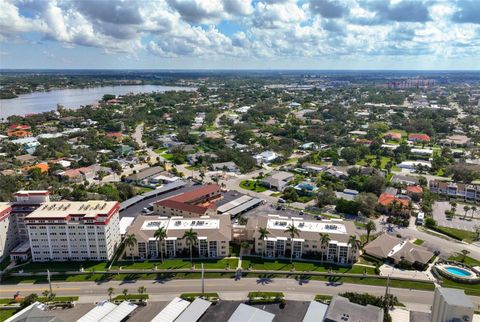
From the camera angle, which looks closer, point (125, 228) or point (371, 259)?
point (371, 259)

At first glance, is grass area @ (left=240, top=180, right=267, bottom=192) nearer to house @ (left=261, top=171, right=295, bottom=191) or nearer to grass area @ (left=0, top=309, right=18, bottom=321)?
house @ (left=261, top=171, right=295, bottom=191)

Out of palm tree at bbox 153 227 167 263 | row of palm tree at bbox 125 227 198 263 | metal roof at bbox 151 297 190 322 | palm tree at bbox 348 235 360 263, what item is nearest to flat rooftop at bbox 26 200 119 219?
row of palm tree at bbox 125 227 198 263

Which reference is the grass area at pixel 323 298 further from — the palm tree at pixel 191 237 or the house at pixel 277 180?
the house at pixel 277 180

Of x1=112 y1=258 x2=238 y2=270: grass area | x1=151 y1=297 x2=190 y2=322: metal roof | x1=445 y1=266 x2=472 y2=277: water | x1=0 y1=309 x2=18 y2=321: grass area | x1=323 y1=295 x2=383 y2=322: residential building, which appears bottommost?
x1=0 y1=309 x2=18 y2=321: grass area

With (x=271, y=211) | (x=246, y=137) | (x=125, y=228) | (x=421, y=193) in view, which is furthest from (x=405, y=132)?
(x=125, y=228)

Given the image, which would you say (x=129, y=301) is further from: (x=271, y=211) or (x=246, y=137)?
(x=246, y=137)
